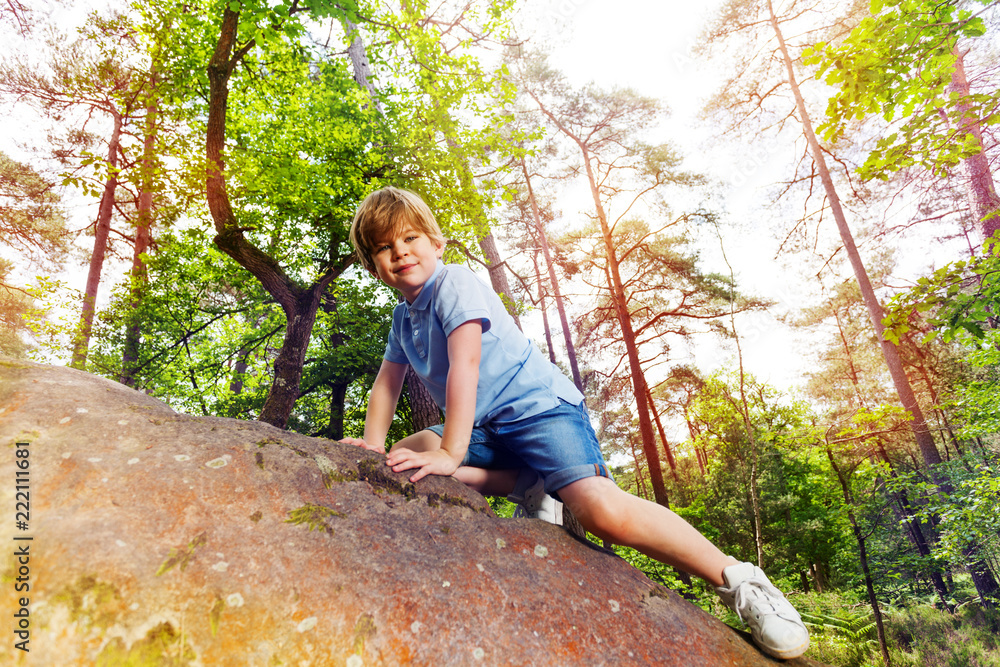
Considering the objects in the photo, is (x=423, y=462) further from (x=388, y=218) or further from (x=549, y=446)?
(x=388, y=218)

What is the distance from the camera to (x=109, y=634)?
2.86ft

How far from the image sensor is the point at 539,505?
1.95m

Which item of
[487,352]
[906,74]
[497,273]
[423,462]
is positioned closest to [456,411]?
[423,462]

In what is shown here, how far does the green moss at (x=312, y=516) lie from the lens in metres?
1.22

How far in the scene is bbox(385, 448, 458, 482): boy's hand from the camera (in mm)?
1599

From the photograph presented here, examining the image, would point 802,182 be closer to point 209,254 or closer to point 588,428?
point 588,428

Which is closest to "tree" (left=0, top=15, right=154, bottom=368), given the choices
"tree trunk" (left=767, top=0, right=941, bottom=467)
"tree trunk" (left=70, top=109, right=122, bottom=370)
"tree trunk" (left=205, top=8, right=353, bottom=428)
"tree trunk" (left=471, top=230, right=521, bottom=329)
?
"tree trunk" (left=70, top=109, right=122, bottom=370)

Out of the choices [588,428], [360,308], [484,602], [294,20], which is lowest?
[484,602]

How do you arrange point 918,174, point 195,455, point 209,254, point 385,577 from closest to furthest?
point 385,577, point 195,455, point 918,174, point 209,254

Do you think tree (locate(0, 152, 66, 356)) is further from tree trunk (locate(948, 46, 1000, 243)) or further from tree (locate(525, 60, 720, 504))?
tree trunk (locate(948, 46, 1000, 243))

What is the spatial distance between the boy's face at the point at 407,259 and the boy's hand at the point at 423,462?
28.4 inches

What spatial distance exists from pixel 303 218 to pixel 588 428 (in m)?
7.37

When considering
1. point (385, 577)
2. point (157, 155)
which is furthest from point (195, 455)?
point (157, 155)

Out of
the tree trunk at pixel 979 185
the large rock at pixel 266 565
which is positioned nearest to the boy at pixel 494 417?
the large rock at pixel 266 565
